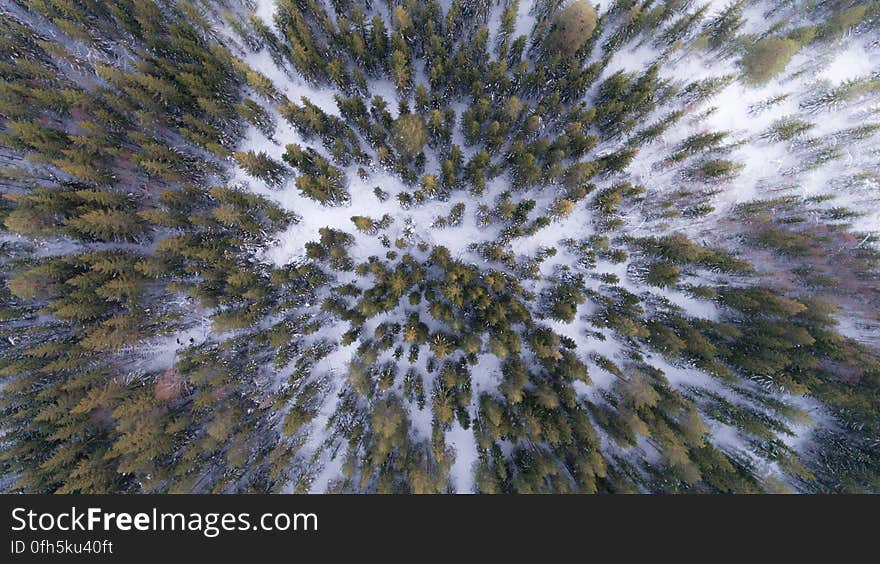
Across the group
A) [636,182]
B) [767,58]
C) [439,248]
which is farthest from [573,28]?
[439,248]

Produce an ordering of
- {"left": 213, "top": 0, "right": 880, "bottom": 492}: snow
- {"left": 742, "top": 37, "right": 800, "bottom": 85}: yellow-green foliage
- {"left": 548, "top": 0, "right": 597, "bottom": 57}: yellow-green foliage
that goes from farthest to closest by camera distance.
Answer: {"left": 213, "top": 0, "right": 880, "bottom": 492}: snow → {"left": 742, "top": 37, "right": 800, "bottom": 85}: yellow-green foliage → {"left": 548, "top": 0, "right": 597, "bottom": 57}: yellow-green foliage

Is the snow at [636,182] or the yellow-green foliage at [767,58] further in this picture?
the snow at [636,182]

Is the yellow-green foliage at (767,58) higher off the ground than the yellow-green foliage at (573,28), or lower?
lower

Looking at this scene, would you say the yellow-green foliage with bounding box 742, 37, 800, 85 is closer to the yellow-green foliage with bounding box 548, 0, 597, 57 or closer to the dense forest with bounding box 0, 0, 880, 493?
the dense forest with bounding box 0, 0, 880, 493

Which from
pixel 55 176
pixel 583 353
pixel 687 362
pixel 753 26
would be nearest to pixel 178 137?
pixel 55 176

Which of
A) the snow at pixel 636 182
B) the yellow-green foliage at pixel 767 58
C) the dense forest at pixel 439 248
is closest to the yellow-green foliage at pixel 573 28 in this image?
the dense forest at pixel 439 248

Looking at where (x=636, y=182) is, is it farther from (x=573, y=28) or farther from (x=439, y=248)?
(x=439, y=248)

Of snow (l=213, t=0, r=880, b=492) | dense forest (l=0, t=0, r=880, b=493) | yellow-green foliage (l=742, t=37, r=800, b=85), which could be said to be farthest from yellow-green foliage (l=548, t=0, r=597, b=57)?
yellow-green foliage (l=742, t=37, r=800, b=85)

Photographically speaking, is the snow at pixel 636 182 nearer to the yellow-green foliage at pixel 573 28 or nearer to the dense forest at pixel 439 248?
the dense forest at pixel 439 248

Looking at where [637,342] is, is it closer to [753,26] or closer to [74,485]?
[753,26]
